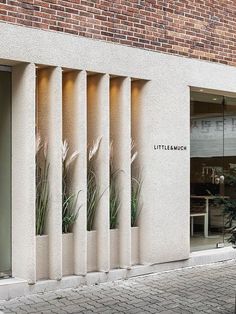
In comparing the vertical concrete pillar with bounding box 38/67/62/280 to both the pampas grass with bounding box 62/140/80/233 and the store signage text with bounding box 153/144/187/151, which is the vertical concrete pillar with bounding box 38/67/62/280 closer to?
the pampas grass with bounding box 62/140/80/233

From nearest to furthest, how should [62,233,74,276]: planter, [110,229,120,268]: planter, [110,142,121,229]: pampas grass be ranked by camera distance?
1. [62,233,74,276]: planter
2. [110,229,120,268]: planter
3. [110,142,121,229]: pampas grass

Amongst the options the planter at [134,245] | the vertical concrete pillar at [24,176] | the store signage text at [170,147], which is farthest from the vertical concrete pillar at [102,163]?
the vertical concrete pillar at [24,176]

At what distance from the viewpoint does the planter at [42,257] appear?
780 centimetres

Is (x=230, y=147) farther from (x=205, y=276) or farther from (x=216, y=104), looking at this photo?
(x=205, y=276)

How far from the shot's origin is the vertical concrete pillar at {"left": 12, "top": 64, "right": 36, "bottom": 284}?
7598 mm

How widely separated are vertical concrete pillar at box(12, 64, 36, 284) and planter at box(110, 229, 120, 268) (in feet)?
4.85

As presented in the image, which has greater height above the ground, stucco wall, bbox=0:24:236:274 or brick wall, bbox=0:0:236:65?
brick wall, bbox=0:0:236:65

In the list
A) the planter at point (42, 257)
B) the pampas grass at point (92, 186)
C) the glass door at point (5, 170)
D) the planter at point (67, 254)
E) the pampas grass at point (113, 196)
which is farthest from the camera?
the pampas grass at point (113, 196)

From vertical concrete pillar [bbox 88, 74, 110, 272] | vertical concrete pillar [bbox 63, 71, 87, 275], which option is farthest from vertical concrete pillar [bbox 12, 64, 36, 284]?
vertical concrete pillar [bbox 88, 74, 110, 272]

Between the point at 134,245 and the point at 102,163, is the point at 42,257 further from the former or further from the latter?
the point at 134,245

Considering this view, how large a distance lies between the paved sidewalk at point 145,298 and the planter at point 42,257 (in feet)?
1.09

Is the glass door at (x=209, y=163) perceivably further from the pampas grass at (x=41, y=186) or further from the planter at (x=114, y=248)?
the pampas grass at (x=41, y=186)

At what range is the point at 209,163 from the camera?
1064cm

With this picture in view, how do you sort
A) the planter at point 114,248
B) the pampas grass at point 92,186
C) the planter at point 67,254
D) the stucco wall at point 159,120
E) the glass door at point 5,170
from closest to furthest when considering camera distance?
the glass door at point 5,170, the planter at point 67,254, the stucco wall at point 159,120, the pampas grass at point 92,186, the planter at point 114,248
